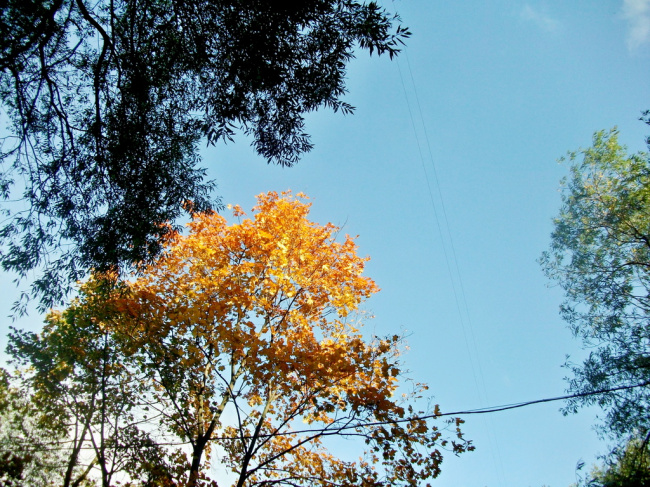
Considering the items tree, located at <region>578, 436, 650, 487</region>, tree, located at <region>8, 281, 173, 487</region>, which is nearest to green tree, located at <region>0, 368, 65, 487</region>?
tree, located at <region>8, 281, 173, 487</region>

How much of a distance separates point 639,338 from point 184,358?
1131 cm

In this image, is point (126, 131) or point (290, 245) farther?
point (290, 245)

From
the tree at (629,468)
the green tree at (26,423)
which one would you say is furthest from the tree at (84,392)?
the tree at (629,468)

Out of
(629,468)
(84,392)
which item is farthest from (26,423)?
(629,468)

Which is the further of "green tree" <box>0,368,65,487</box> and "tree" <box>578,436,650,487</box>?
"green tree" <box>0,368,65,487</box>

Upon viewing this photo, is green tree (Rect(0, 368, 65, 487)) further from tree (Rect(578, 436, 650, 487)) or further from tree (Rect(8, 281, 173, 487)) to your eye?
tree (Rect(578, 436, 650, 487))

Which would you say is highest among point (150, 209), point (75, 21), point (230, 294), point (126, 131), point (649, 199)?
point (649, 199)

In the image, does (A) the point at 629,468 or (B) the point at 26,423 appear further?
(B) the point at 26,423

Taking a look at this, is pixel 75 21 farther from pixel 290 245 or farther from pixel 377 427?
pixel 377 427

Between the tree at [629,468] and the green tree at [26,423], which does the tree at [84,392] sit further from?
the tree at [629,468]

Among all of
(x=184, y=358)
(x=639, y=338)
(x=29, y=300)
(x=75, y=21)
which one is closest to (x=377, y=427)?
(x=184, y=358)

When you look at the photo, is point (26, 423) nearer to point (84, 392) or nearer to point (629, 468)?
point (84, 392)

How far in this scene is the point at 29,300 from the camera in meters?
6.22

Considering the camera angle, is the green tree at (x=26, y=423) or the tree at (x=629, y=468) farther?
the green tree at (x=26, y=423)
